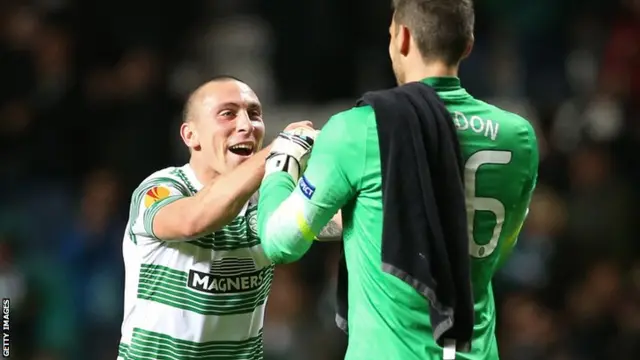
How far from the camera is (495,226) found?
11.5ft

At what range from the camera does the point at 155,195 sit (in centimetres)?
423

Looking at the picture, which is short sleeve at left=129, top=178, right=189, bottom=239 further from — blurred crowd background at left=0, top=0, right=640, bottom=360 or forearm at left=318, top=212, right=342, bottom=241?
blurred crowd background at left=0, top=0, right=640, bottom=360

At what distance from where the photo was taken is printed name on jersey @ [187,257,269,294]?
4.24 m

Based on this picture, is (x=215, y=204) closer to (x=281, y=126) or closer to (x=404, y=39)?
(x=404, y=39)

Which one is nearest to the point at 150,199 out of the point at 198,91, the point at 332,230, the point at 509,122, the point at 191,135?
the point at 191,135

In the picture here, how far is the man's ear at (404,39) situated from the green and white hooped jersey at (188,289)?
110 cm

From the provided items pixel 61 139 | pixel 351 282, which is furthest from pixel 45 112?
pixel 351 282

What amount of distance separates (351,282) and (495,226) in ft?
1.45

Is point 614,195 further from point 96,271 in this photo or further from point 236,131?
point 236,131

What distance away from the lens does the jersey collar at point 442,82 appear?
3.45 m

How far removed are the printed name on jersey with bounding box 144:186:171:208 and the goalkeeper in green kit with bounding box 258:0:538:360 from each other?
0.78m

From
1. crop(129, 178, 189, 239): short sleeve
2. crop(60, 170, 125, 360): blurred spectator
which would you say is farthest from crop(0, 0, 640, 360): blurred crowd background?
crop(129, 178, 189, 239): short sleeve

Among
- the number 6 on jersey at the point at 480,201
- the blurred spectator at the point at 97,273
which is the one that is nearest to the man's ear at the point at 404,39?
the number 6 on jersey at the point at 480,201

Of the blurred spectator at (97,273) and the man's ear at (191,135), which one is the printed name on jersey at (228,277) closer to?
the man's ear at (191,135)
